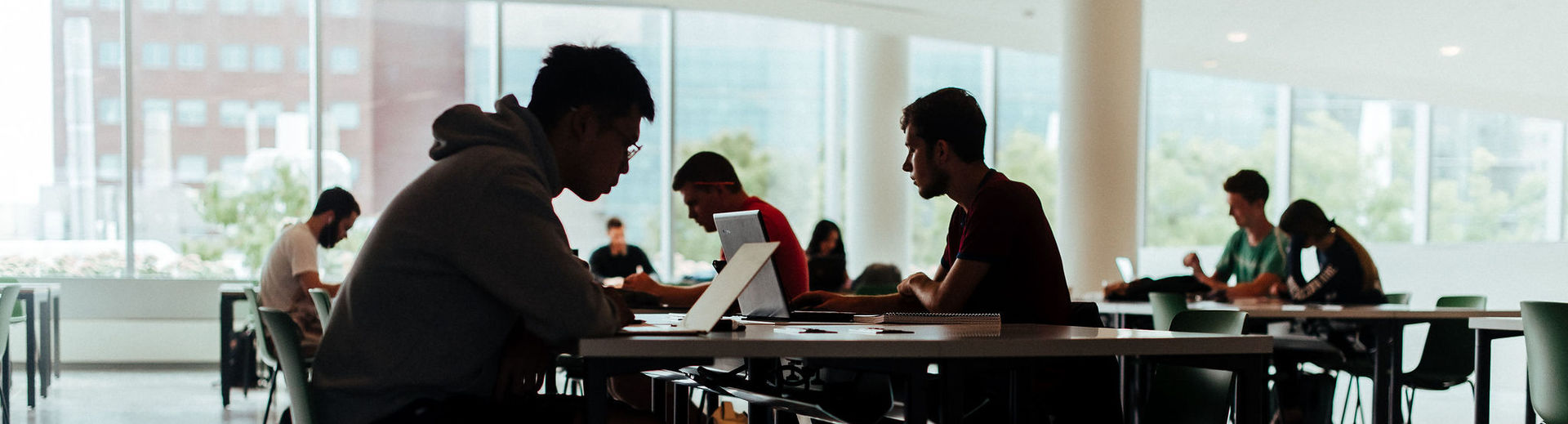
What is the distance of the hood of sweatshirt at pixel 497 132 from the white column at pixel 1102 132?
5.83m

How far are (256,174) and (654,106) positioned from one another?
8266 mm

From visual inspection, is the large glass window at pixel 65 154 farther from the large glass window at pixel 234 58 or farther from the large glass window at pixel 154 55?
the large glass window at pixel 234 58

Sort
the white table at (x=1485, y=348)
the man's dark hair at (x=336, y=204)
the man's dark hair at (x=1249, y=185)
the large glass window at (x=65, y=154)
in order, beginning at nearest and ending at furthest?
the white table at (x=1485, y=348), the man's dark hair at (x=1249, y=185), the man's dark hair at (x=336, y=204), the large glass window at (x=65, y=154)

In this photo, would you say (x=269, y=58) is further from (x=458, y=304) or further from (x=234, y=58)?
(x=458, y=304)

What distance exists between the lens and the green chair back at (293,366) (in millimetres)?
1836

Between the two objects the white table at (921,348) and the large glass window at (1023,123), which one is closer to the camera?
the white table at (921,348)

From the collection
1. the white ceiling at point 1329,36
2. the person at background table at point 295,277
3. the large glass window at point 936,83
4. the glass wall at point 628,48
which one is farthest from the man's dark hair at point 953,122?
the large glass window at point 936,83

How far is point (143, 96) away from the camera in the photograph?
9.26m

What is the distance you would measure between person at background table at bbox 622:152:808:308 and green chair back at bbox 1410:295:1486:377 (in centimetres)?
235

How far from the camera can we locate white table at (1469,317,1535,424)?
3.28m

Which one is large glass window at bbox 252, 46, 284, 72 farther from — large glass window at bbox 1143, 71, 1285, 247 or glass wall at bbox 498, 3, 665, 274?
large glass window at bbox 1143, 71, 1285, 247

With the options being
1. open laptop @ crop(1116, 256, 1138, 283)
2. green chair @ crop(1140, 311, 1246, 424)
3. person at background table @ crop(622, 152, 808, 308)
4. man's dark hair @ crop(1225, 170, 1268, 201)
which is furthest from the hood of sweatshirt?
open laptop @ crop(1116, 256, 1138, 283)

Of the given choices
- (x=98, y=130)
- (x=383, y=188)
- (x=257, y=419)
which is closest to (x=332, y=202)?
(x=257, y=419)

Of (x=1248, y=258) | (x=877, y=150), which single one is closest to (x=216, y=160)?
(x=877, y=150)
